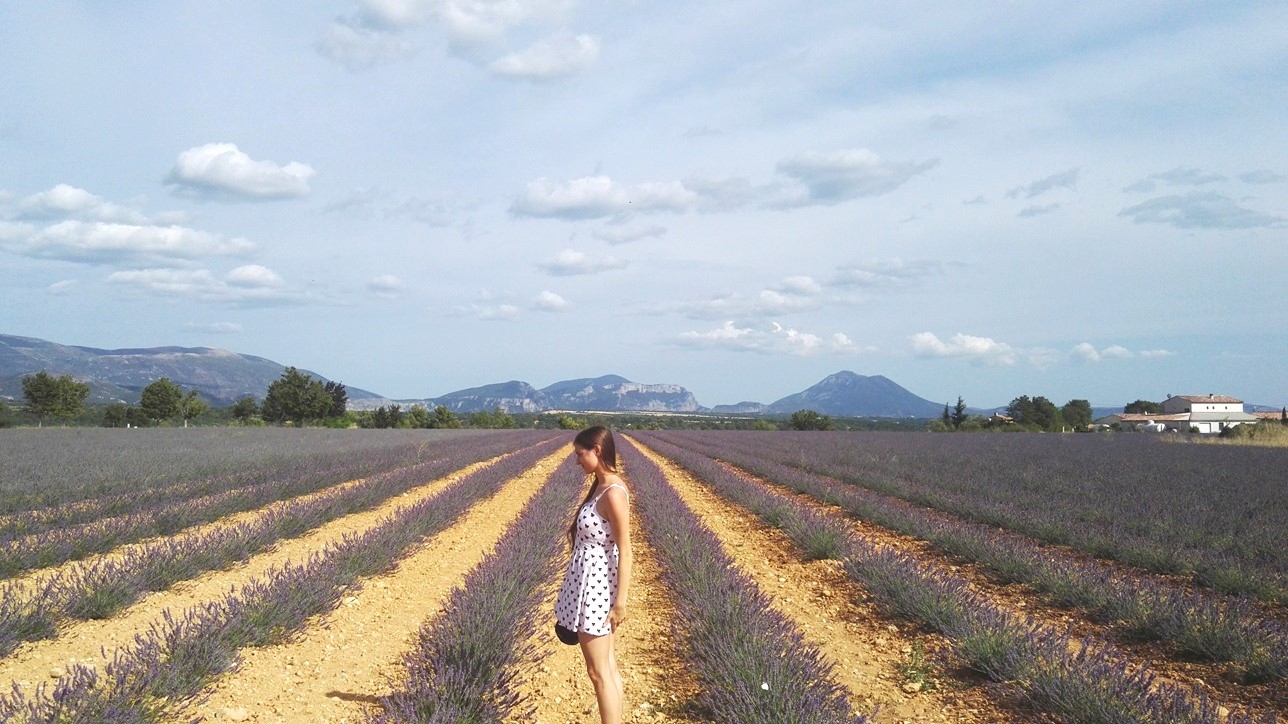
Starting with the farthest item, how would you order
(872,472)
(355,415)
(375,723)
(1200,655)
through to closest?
(355,415) < (872,472) < (1200,655) < (375,723)

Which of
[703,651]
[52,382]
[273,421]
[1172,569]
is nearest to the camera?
[703,651]

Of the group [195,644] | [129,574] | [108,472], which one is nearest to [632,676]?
[195,644]

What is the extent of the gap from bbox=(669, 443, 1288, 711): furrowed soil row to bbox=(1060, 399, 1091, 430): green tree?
292 ft

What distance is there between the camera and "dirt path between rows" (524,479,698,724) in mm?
4199

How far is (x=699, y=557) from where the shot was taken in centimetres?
689

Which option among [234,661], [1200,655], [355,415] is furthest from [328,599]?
[355,415]

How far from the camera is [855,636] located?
5.59 metres

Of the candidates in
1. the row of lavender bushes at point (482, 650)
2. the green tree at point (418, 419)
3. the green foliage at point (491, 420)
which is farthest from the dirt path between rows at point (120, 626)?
the green foliage at point (491, 420)

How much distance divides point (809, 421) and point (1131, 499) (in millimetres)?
58248

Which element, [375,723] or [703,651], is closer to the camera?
[375,723]

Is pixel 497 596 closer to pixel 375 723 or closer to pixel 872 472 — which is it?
pixel 375 723

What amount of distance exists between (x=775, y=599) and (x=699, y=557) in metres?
0.73

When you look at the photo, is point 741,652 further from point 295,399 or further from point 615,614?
point 295,399

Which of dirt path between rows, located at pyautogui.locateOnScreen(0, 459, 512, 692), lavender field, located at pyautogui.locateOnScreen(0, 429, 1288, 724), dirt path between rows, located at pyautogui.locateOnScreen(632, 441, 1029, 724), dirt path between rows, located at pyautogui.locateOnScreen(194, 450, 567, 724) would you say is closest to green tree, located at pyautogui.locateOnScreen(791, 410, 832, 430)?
lavender field, located at pyautogui.locateOnScreen(0, 429, 1288, 724)
